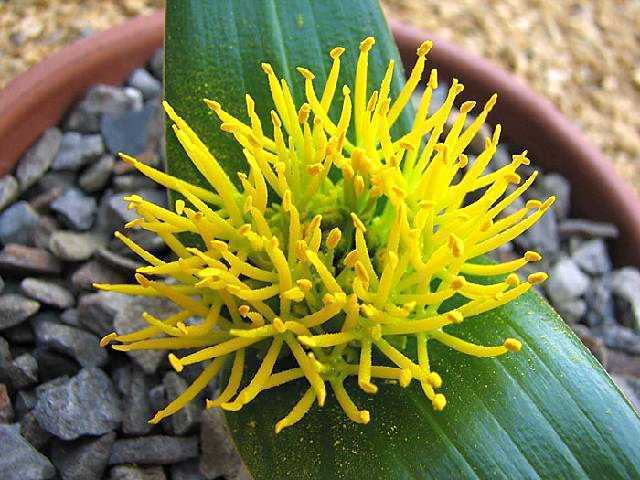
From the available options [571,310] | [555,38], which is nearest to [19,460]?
[571,310]

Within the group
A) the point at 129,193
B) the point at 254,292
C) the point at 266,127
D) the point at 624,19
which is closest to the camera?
the point at 254,292

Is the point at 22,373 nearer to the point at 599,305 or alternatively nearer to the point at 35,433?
the point at 35,433

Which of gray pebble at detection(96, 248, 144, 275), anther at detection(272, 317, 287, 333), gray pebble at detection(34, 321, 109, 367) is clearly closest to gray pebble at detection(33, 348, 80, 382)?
gray pebble at detection(34, 321, 109, 367)

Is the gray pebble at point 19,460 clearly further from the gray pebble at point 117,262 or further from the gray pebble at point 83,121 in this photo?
the gray pebble at point 83,121

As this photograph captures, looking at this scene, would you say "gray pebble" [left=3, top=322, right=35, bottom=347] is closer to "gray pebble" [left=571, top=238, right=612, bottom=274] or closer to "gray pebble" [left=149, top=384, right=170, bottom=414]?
"gray pebble" [left=149, top=384, right=170, bottom=414]

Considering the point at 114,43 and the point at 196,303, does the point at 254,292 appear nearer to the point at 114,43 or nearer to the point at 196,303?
the point at 196,303

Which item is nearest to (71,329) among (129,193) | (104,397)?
(104,397)

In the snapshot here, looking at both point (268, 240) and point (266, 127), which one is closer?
point (268, 240)
